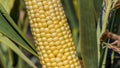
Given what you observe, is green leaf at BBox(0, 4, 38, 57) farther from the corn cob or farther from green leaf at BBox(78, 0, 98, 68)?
green leaf at BBox(78, 0, 98, 68)

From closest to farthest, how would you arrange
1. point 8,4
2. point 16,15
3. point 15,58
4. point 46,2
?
point 46,2 < point 8,4 < point 16,15 < point 15,58

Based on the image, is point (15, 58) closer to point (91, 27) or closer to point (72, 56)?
point (72, 56)

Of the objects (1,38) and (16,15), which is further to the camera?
(16,15)

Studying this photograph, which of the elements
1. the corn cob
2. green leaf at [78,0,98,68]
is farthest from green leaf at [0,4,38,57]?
green leaf at [78,0,98,68]

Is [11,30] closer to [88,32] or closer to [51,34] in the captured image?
[51,34]

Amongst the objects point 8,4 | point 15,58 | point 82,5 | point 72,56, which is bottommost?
point 15,58

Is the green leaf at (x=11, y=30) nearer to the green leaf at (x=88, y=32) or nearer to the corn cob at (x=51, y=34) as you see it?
the corn cob at (x=51, y=34)

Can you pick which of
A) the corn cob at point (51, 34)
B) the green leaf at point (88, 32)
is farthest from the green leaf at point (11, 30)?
A: the green leaf at point (88, 32)

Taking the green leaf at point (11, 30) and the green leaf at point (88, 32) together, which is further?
the green leaf at point (11, 30)

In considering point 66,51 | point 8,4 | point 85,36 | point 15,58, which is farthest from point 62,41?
point 15,58
